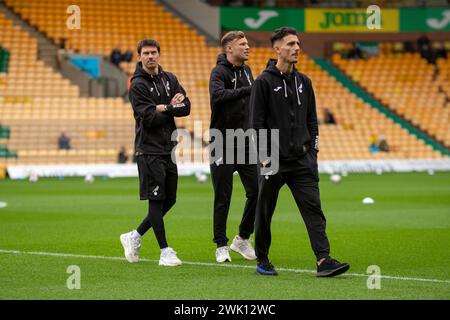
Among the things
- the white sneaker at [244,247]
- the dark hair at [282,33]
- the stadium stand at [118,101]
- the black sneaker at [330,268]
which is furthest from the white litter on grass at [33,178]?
the black sneaker at [330,268]

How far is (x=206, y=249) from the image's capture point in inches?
496

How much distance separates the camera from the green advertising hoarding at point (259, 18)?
1671 inches

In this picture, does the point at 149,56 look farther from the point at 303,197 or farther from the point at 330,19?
the point at 330,19

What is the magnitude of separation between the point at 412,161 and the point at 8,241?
986 inches

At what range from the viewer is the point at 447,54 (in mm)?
45438

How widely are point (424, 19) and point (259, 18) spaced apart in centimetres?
731

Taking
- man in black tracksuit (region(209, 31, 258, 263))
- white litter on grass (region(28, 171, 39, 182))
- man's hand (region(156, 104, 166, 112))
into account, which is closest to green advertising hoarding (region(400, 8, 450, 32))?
white litter on grass (region(28, 171, 39, 182))

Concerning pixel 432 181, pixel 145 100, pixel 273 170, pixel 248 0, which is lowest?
pixel 432 181

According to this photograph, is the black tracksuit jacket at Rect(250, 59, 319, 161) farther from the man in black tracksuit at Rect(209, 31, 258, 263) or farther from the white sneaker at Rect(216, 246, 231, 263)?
the white sneaker at Rect(216, 246, 231, 263)

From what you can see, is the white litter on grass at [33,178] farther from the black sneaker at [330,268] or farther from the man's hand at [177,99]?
the black sneaker at [330,268]

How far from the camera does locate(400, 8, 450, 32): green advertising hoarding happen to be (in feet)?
144

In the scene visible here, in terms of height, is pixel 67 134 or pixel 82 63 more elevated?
pixel 82 63
